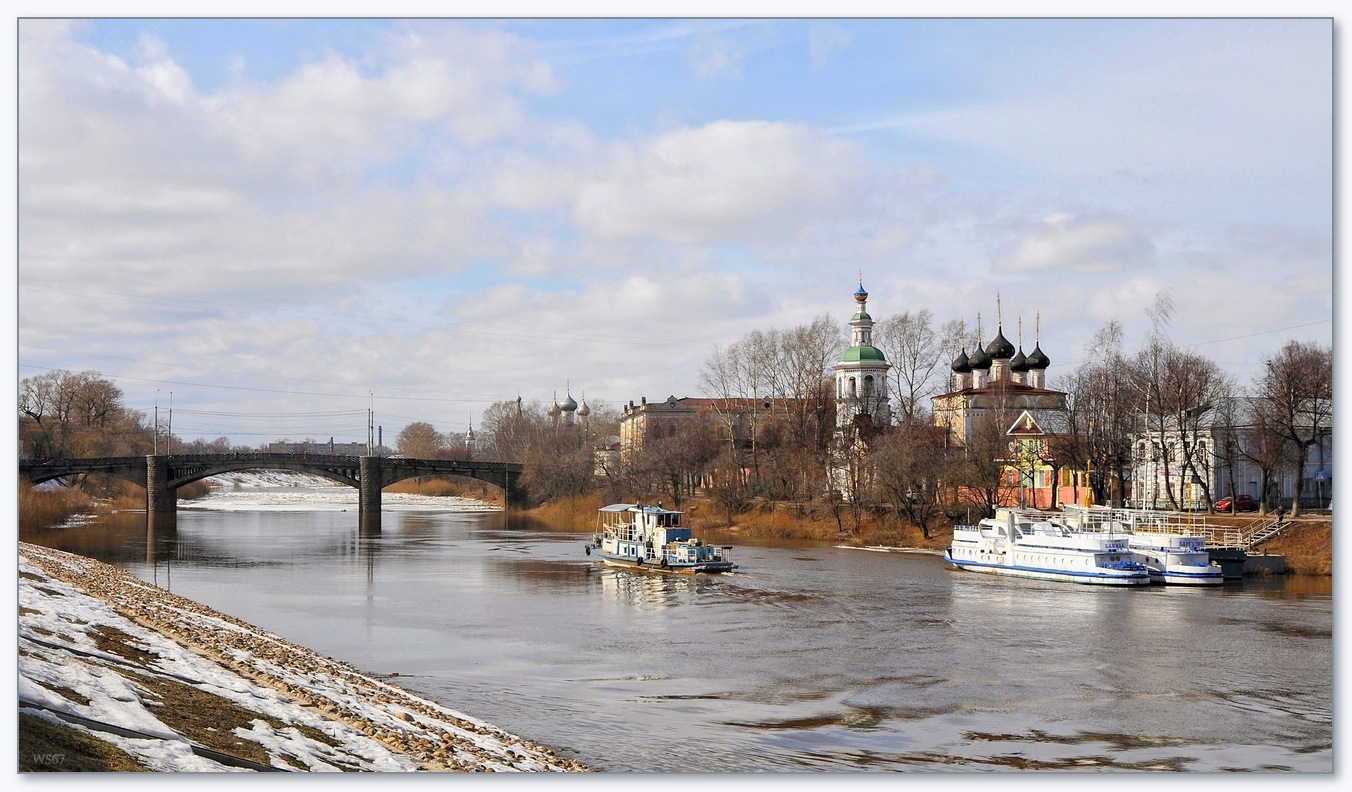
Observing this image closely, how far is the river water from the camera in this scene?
63.2 feet

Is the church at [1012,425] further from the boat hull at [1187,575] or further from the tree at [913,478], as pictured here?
the boat hull at [1187,575]

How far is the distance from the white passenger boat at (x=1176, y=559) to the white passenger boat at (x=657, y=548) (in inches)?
608

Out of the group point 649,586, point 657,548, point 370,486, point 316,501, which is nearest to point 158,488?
point 370,486

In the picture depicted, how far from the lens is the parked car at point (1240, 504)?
56.8 m

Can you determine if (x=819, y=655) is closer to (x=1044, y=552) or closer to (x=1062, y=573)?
(x=1062, y=573)

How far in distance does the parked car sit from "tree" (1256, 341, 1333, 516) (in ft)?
21.2

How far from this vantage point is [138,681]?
16.9m

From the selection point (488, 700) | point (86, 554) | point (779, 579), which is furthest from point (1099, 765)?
point (86, 554)

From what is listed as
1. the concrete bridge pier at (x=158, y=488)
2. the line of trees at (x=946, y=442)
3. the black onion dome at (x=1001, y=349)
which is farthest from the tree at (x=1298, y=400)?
the concrete bridge pier at (x=158, y=488)

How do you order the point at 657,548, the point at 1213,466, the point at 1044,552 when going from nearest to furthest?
the point at 1044,552 < the point at 657,548 < the point at 1213,466

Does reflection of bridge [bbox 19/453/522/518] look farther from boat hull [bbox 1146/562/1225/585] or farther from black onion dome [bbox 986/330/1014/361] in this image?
boat hull [bbox 1146/562/1225/585]

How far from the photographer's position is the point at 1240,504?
5769 centimetres

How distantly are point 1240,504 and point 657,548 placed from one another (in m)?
26.2

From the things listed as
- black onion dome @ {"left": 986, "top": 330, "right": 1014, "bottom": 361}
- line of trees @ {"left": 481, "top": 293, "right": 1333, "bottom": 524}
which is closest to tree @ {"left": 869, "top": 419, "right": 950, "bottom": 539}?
line of trees @ {"left": 481, "top": 293, "right": 1333, "bottom": 524}
